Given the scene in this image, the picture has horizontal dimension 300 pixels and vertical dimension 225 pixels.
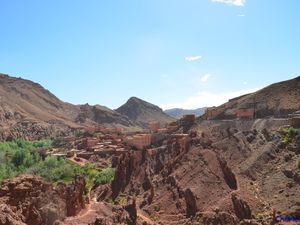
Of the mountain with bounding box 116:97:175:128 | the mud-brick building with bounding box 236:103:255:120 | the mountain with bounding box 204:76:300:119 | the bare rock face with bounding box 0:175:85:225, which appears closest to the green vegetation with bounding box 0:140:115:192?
the bare rock face with bounding box 0:175:85:225

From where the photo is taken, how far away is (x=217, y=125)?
62000mm

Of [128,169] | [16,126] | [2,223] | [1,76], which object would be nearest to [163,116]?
[1,76]

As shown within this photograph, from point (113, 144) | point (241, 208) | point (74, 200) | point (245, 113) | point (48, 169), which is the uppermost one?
point (245, 113)

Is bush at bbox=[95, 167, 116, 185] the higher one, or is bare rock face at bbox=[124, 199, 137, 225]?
bush at bbox=[95, 167, 116, 185]

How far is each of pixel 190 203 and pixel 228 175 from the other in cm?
456

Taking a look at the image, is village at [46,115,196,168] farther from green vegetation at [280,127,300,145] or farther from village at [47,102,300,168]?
green vegetation at [280,127,300,145]

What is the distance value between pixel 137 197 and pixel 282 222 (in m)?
15.2

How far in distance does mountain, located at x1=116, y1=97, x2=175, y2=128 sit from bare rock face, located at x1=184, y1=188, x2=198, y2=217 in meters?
132

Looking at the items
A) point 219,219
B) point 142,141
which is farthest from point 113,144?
point 219,219

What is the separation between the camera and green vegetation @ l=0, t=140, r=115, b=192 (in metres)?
51.2

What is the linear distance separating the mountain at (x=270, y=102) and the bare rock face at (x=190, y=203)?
2648 cm

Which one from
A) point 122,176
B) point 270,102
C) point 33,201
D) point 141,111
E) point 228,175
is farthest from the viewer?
point 141,111

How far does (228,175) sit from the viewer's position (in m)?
36.8

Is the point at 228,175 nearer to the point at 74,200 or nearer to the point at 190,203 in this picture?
the point at 190,203
